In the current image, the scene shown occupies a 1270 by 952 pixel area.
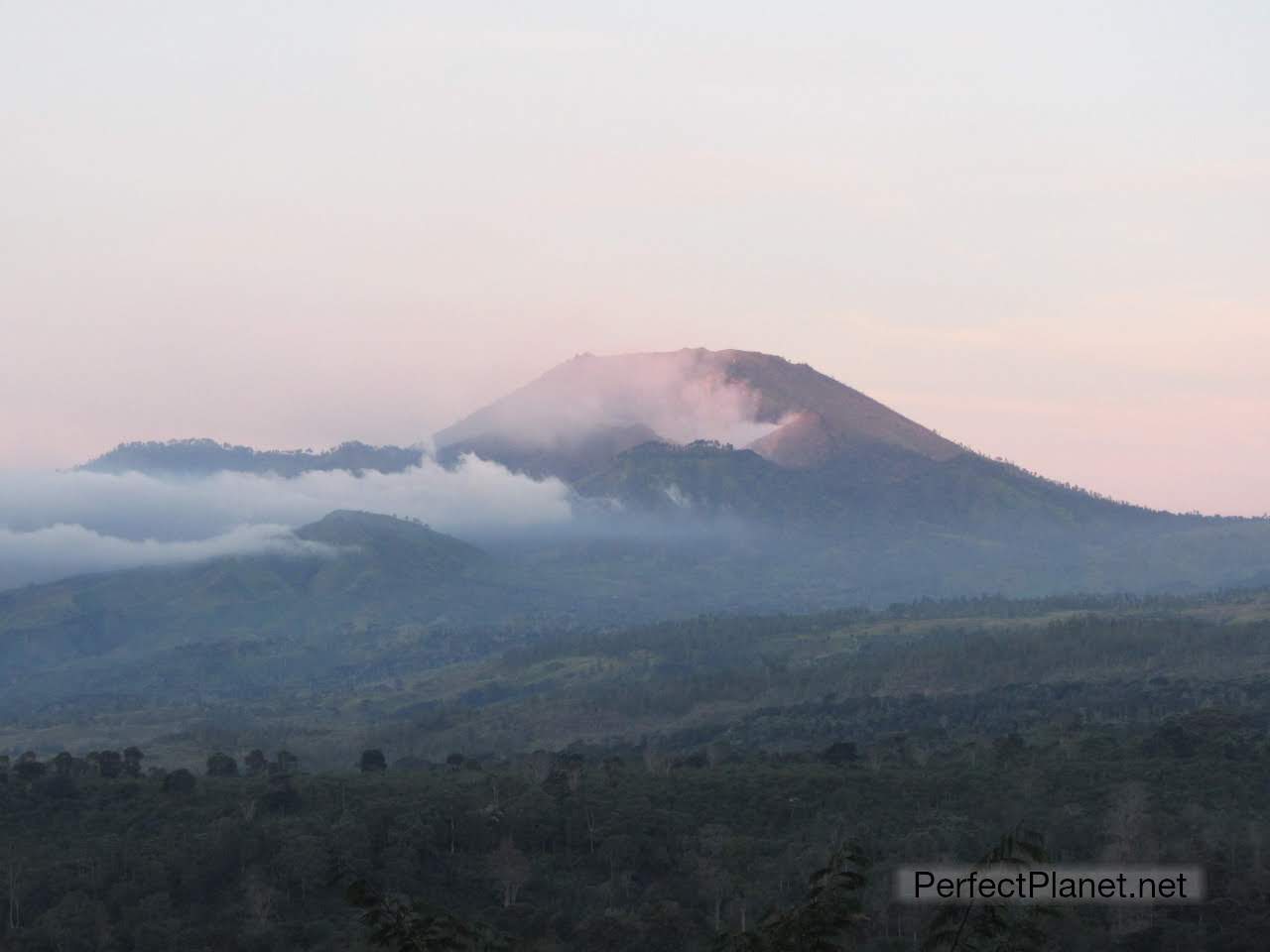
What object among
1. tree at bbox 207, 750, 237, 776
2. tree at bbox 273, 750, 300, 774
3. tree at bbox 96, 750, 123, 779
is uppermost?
tree at bbox 96, 750, 123, 779

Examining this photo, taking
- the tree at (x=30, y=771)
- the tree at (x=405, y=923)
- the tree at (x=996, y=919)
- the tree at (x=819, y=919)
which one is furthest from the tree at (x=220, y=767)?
the tree at (x=996, y=919)

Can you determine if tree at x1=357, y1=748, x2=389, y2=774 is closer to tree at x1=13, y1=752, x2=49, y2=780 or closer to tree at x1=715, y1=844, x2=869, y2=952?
tree at x1=13, y1=752, x2=49, y2=780

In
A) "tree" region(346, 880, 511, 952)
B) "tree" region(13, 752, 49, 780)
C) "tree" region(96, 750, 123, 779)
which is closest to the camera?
"tree" region(346, 880, 511, 952)

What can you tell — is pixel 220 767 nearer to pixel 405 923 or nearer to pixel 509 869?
pixel 509 869

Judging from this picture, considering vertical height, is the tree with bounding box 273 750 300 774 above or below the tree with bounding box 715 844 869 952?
below

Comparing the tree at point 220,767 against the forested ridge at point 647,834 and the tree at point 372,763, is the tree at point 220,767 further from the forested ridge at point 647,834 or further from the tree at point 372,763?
the tree at point 372,763

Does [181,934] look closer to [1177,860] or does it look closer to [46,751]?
[1177,860]

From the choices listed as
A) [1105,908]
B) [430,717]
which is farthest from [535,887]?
[430,717]

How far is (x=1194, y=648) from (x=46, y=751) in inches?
4329

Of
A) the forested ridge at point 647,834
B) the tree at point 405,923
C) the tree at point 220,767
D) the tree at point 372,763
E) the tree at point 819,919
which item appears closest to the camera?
the tree at point 405,923

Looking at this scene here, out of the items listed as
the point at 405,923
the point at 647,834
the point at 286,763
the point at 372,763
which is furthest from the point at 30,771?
the point at 405,923

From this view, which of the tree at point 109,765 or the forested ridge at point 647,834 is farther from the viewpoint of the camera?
the tree at point 109,765

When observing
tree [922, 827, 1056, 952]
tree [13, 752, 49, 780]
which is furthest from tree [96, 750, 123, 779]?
tree [922, 827, 1056, 952]

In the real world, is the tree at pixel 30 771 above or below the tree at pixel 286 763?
above
